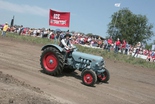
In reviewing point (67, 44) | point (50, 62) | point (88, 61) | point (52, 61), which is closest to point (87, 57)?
point (88, 61)

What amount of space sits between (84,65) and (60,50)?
100 centimetres

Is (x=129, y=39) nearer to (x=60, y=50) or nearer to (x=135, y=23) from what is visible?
(x=135, y=23)

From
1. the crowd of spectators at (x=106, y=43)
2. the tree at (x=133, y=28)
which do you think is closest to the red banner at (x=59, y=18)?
the crowd of spectators at (x=106, y=43)

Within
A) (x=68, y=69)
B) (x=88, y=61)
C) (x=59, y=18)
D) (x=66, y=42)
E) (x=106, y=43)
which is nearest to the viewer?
(x=88, y=61)

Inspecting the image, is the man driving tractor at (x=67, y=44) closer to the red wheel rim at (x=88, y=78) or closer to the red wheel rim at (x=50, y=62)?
the red wheel rim at (x=50, y=62)

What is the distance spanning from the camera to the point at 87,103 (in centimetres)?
655

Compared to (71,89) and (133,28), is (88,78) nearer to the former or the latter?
(71,89)

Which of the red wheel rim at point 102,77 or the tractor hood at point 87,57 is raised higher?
the tractor hood at point 87,57

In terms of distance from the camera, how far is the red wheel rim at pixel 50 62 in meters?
9.17

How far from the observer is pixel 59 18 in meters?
12.7

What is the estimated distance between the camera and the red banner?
1257cm

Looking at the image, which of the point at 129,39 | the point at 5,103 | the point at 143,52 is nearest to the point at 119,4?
the point at 143,52

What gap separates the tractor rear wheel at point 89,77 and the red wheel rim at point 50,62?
1251mm

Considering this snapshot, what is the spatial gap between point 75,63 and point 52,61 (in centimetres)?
89
